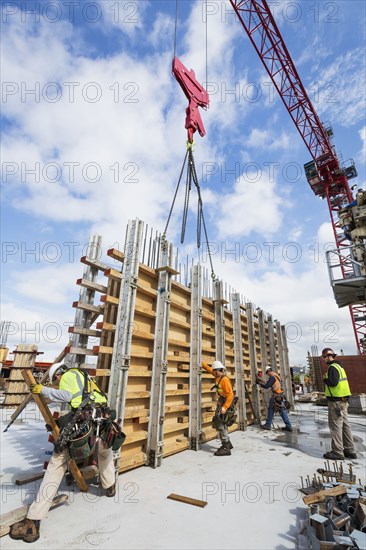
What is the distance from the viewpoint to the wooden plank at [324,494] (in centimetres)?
353

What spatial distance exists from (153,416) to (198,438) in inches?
66.3

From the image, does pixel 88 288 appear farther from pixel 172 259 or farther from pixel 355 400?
pixel 355 400

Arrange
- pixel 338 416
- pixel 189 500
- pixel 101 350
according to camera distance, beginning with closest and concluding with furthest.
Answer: pixel 189 500 < pixel 101 350 < pixel 338 416

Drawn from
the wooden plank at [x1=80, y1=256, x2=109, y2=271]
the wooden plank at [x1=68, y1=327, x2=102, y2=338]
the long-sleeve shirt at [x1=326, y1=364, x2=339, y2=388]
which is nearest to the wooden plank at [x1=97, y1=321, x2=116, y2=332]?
the wooden plank at [x1=68, y1=327, x2=102, y2=338]

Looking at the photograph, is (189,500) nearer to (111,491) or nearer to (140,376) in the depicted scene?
(111,491)

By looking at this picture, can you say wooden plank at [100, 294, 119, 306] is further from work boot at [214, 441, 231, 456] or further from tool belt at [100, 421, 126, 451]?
work boot at [214, 441, 231, 456]

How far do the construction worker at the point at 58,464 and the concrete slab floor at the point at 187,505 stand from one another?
0.13 meters

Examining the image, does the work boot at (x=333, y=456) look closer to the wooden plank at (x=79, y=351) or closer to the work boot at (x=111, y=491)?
the work boot at (x=111, y=491)

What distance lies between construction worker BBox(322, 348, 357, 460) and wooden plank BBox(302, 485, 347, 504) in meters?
2.45

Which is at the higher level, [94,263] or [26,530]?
[94,263]

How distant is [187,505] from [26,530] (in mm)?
1864

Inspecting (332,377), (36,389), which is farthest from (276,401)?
(36,389)

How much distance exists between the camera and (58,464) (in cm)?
353

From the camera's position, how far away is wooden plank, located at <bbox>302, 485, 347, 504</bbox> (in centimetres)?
353
